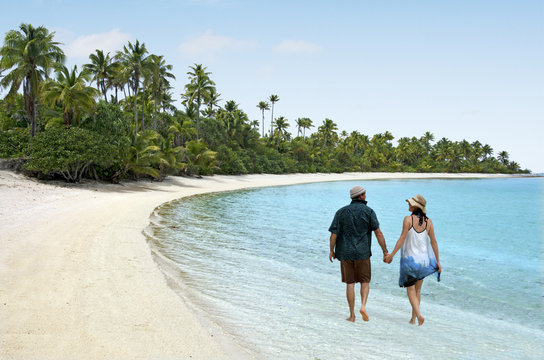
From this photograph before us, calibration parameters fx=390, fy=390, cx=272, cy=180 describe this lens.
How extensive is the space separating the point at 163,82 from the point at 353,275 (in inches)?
1893

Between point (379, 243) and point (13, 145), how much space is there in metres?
30.0

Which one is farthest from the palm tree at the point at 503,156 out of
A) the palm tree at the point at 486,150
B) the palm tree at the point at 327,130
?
the palm tree at the point at 327,130

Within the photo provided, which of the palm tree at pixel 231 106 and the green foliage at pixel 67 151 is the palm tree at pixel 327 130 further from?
the green foliage at pixel 67 151

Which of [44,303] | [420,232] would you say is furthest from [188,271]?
[420,232]

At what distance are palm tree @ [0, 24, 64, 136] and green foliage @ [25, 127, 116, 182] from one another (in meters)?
4.38

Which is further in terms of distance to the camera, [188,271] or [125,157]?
[125,157]

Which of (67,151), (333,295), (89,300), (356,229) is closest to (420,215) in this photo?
(356,229)

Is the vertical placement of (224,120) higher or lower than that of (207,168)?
higher

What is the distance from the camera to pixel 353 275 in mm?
5617

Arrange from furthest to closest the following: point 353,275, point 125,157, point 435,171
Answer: point 435,171 → point 125,157 → point 353,275

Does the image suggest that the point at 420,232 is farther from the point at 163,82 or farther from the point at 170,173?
the point at 163,82

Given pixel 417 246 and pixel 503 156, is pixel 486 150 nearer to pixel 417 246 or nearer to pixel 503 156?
pixel 503 156

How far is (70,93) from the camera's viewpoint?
2723 cm

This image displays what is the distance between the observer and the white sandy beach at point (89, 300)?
15.2 ft
